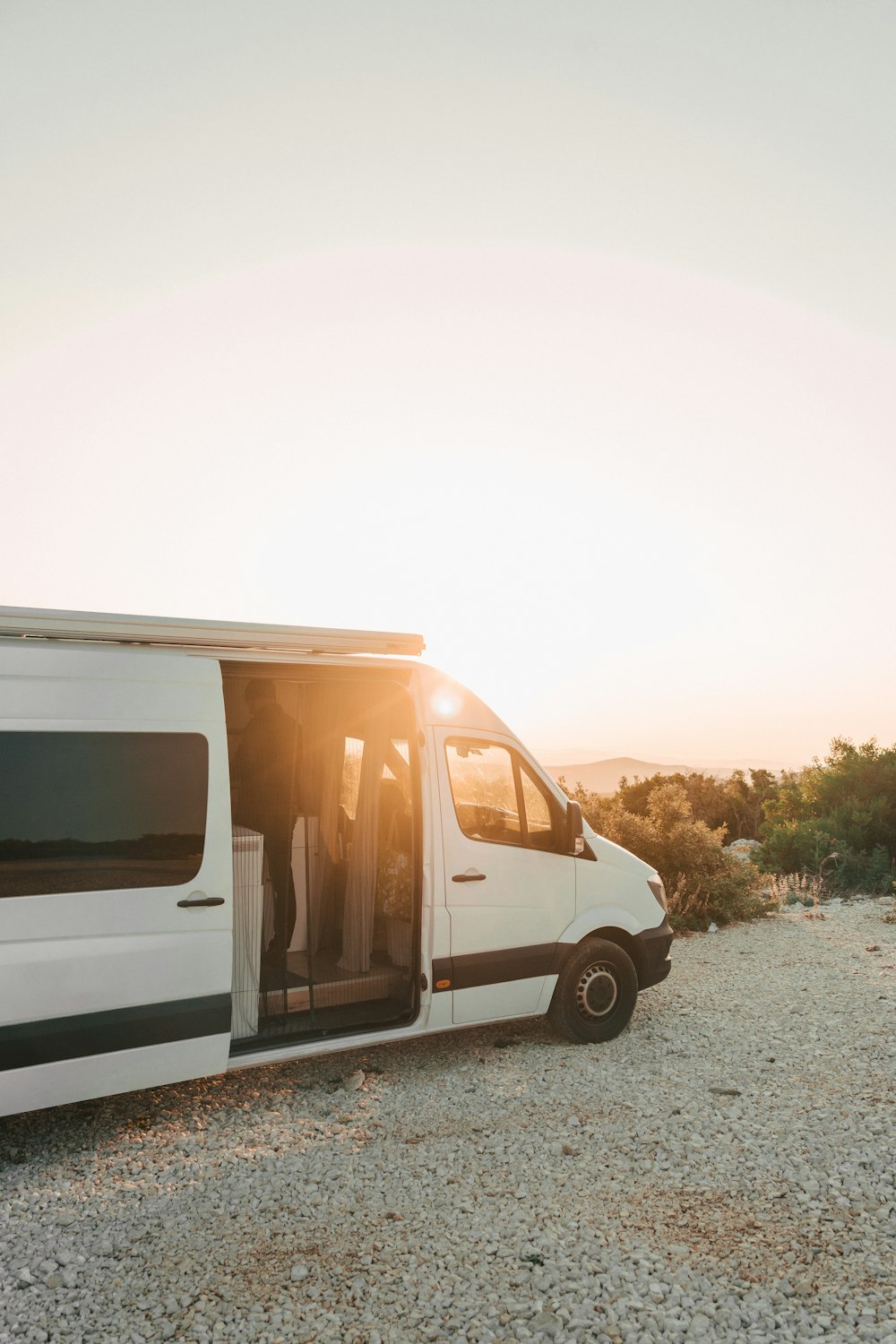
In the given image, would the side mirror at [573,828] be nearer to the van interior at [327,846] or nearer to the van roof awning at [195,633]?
the van interior at [327,846]

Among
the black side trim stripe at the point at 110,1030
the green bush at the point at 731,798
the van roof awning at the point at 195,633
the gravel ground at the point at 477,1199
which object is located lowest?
the gravel ground at the point at 477,1199

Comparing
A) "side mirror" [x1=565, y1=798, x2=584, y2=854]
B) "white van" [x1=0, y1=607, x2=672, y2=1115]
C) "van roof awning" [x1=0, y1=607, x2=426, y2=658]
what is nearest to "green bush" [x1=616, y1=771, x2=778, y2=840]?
"side mirror" [x1=565, y1=798, x2=584, y2=854]

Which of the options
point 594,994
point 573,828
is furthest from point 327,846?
point 594,994

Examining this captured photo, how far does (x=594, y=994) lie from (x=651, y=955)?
54 centimetres

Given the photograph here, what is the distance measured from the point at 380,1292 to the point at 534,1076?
97.2 inches

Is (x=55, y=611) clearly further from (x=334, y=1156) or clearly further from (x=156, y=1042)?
(x=334, y=1156)

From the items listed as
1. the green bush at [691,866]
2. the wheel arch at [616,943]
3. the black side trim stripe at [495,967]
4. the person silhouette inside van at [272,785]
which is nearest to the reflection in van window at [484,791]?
the black side trim stripe at [495,967]

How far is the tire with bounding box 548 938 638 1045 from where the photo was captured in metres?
6.42

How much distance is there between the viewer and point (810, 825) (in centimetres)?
1563

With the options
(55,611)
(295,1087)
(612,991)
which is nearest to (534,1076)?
(612,991)

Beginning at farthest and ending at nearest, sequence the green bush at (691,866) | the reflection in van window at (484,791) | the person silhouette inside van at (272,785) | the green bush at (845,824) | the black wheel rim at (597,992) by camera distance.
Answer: the green bush at (845,824)
the green bush at (691,866)
the black wheel rim at (597,992)
the person silhouette inside van at (272,785)
the reflection in van window at (484,791)

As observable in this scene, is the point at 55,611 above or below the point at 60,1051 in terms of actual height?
above

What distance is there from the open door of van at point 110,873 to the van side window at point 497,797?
160 centimetres

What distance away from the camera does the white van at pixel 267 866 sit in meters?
4.53
